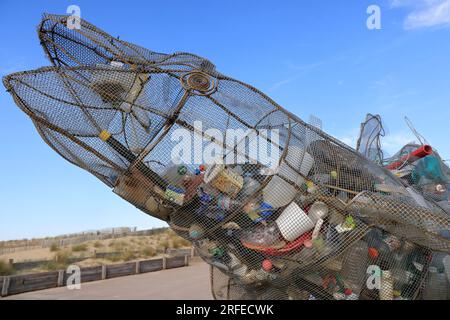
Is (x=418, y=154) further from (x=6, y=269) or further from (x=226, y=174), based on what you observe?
(x=6, y=269)

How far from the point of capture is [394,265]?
427 centimetres

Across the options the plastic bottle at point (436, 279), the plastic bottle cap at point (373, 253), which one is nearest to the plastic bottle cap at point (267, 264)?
the plastic bottle cap at point (373, 253)

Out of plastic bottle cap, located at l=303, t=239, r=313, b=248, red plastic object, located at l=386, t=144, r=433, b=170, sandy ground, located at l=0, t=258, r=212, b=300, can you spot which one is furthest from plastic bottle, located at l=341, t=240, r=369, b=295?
sandy ground, located at l=0, t=258, r=212, b=300

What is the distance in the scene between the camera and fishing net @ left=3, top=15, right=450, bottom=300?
3930mm

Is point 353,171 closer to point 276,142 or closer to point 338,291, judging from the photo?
point 276,142

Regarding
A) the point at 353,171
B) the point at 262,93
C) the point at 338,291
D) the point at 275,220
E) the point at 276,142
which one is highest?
the point at 262,93

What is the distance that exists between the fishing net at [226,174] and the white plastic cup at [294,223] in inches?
0.4

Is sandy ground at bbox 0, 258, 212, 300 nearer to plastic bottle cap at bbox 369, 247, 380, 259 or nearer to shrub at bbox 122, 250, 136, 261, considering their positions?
plastic bottle cap at bbox 369, 247, 380, 259

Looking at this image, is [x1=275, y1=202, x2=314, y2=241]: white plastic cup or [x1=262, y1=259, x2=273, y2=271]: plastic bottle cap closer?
[x1=275, y1=202, x2=314, y2=241]: white plastic cup

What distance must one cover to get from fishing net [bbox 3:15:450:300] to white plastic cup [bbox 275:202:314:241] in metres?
0.01

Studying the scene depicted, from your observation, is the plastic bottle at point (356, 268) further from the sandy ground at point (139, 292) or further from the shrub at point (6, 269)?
the shrub at point (6, 269)

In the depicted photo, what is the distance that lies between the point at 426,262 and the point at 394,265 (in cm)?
43

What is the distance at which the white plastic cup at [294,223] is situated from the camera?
387 cm

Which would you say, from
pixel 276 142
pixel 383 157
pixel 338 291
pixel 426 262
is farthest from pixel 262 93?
pixel 383 157
